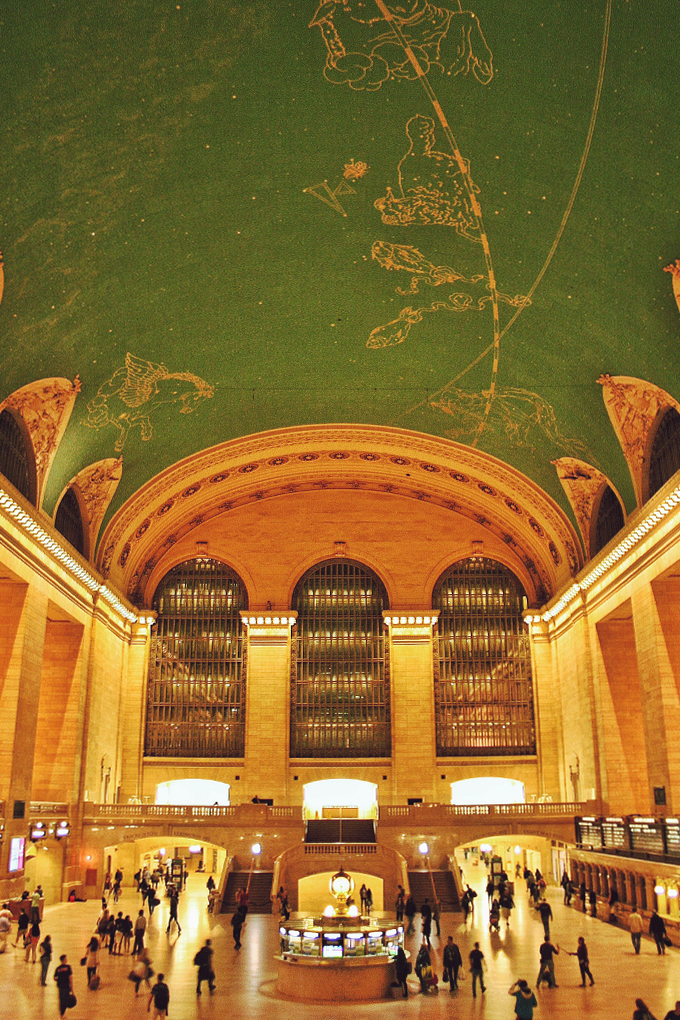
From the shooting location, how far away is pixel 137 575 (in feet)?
107

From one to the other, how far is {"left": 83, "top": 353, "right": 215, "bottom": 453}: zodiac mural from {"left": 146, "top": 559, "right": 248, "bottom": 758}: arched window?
10053 mm

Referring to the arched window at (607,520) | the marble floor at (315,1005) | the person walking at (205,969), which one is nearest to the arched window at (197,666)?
the marble floor at (315,1005)

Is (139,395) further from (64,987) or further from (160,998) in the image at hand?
(160,998)

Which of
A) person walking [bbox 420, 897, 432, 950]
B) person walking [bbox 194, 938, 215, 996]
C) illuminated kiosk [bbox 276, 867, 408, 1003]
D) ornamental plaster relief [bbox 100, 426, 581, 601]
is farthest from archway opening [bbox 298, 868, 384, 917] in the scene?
ornamental plaster relief [bbox 100, 426, 581, 601]

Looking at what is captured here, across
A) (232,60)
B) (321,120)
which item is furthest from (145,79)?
(321,120)

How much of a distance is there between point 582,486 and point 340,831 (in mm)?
12231

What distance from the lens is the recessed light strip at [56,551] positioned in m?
19.9

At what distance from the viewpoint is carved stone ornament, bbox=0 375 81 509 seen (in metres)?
19.5

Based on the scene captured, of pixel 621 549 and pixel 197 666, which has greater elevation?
pixel 621 549

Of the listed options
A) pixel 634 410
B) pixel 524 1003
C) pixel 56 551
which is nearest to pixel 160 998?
pixel 524 1003

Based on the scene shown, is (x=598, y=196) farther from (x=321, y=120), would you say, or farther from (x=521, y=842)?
(x=521, y=842)

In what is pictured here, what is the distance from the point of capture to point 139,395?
22359 millimetres

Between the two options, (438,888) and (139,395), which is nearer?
(139,395)

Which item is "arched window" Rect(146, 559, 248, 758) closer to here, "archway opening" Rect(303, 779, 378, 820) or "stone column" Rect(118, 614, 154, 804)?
"stone column" Rect(118, 614, 154, 804)
